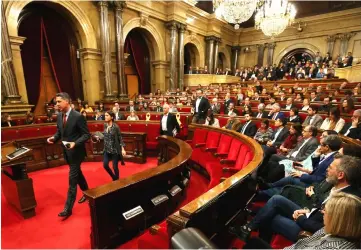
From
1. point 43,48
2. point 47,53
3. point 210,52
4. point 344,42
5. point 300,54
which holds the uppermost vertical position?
point 344,42

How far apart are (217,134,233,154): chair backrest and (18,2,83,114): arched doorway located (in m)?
7.39

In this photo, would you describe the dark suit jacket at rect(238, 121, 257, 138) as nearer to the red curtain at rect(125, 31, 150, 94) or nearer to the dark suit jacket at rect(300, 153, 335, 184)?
the dark suit jacket at rect(300, 153, 335, 184)

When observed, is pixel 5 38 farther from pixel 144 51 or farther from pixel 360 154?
pixel 360 154

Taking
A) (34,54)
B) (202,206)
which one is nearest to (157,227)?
(202,206)

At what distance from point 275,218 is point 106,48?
8.35 meters

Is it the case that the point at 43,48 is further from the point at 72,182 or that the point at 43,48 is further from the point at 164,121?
the point at 72,182

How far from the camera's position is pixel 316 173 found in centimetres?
215

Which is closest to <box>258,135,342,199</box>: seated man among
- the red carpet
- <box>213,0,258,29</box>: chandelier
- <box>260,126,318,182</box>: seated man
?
<box>260,126,318,182</box>: seated man

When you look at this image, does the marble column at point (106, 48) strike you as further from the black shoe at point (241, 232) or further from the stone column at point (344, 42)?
the stone column at point (344, 42)

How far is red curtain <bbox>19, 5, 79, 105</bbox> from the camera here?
7512mm

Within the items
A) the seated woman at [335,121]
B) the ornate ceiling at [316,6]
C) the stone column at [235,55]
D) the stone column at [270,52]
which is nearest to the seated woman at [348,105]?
the seated woman at [335,121]

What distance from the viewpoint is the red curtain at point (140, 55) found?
10787mm

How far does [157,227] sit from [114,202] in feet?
1.53

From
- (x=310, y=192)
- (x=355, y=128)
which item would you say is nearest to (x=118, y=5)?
(x=355, y=128)
